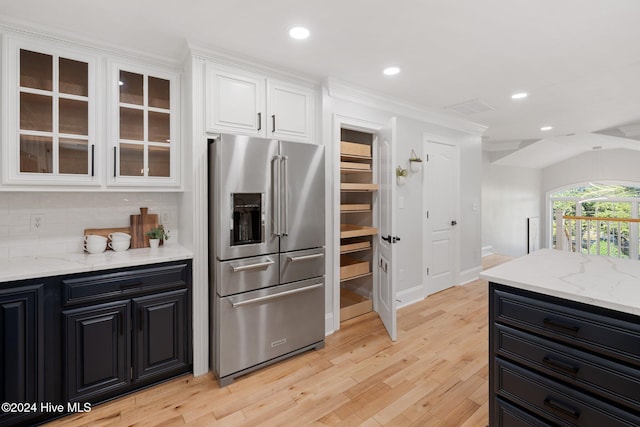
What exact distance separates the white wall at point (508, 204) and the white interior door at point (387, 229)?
454cm

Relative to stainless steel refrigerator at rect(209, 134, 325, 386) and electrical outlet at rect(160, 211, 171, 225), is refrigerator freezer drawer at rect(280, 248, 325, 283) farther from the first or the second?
electrical outlet at rect(160, 211, 171, 225)

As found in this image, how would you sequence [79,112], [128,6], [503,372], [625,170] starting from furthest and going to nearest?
[625,170] → [79,112] → [128,6] → [503,372]

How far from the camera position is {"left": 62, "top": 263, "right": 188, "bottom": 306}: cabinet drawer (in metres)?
1.92

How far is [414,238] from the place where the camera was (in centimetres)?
395

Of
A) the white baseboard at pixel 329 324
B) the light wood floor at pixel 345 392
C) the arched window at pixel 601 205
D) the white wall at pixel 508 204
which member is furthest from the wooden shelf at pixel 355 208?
the arched window at pixel 601 205

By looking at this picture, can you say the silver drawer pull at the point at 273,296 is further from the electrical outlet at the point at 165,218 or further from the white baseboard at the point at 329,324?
the electrical outlet at the point at 165,218

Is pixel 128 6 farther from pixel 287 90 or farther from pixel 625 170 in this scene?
pixel 625 170

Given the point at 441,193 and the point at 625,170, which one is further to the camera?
the point at 625,170

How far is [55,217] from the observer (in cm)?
237

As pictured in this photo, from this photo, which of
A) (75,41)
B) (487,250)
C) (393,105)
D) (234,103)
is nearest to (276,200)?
(234,103)

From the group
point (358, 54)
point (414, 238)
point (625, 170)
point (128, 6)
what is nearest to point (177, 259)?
point (128, 6)

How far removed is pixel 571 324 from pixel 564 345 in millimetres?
112

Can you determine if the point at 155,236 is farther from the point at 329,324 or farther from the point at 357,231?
the point at 357,231

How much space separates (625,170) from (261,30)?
8.47 m
